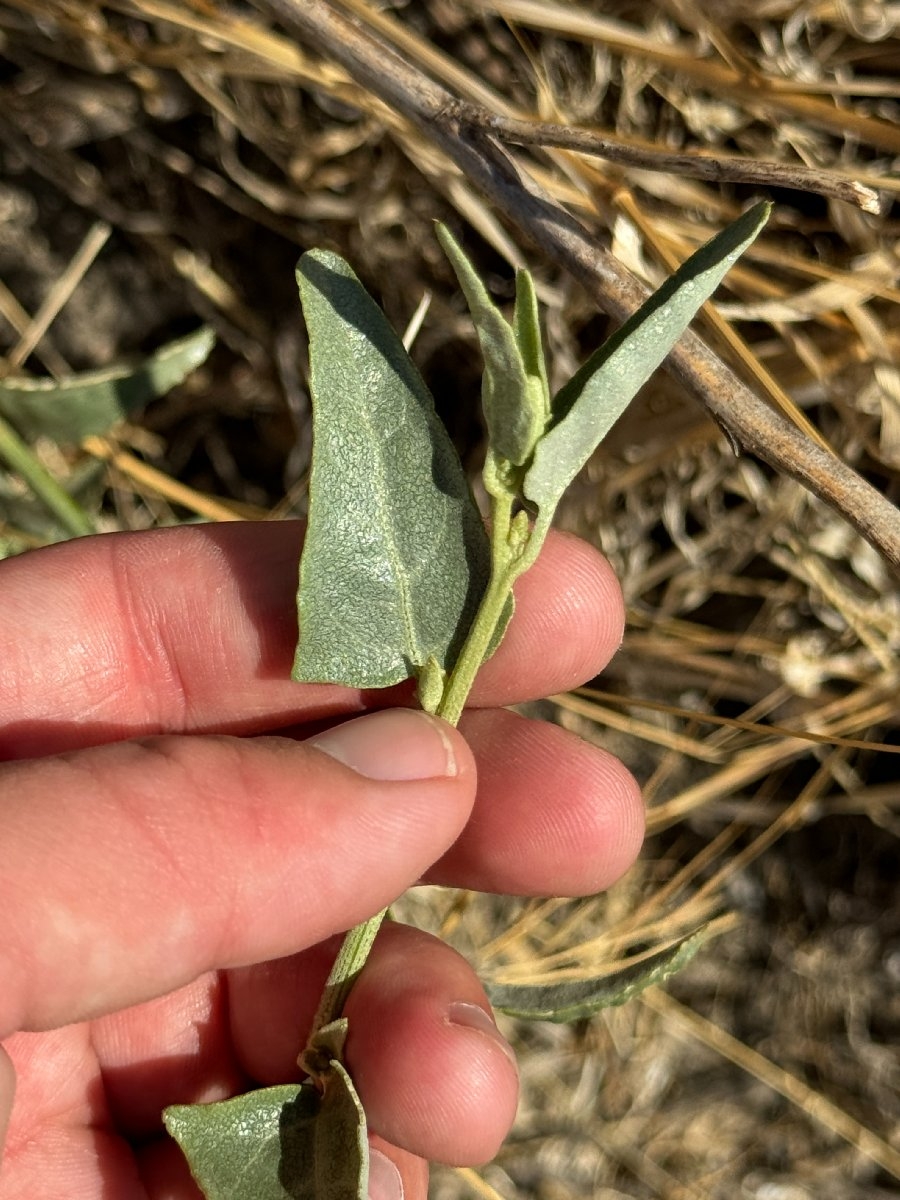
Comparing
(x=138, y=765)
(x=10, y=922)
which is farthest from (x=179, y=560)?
(x=10, y=922)

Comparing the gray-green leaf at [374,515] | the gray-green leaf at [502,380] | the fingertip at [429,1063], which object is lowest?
the fingertip at [429,1063]

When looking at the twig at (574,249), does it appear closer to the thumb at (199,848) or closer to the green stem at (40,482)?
the thumb at (199,848)

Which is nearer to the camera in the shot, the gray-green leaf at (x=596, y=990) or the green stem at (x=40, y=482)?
the gray-green leaf at (x=596, y=990)

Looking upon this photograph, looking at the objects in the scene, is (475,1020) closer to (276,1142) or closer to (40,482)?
(276,1142)

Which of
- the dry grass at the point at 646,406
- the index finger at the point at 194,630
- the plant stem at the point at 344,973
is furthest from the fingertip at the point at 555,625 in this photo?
the plant stem at the point at 344,973

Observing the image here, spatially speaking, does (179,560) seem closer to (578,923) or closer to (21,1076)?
(21,1076)

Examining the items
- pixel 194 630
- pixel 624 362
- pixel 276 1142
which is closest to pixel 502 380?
pixel 624 362
